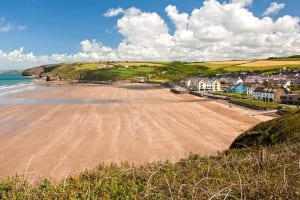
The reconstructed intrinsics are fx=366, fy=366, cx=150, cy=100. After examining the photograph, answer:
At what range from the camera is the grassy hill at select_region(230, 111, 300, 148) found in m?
16.5

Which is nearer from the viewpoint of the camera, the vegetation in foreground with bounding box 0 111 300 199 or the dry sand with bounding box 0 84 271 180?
the vegetation in foreground with bounding box 0 111 300 199

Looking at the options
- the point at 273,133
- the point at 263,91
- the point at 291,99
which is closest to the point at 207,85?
the point at 263,91

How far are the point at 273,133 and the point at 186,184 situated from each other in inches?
428

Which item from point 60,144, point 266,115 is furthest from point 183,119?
point 60,144

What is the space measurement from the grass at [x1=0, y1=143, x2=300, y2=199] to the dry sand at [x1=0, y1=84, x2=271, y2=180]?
230 inches

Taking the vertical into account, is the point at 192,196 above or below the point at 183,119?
above

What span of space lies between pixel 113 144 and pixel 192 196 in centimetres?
2063

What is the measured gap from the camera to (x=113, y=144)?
2773cm

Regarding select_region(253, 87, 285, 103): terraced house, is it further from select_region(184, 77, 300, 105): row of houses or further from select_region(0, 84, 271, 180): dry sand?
select_region(0, 84, 271, 180): dry sand

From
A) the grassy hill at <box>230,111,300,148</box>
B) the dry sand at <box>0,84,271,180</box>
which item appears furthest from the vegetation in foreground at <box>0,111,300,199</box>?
the dry sand at <box>0,84,271,180</box>

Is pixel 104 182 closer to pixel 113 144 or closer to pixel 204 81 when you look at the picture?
pixel 113 144

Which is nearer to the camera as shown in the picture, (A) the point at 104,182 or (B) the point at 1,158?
(A) the point at 104,182

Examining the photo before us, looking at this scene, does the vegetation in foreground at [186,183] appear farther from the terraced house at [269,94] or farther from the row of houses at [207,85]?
the row of houses at [207,85]

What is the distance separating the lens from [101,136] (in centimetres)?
3097
